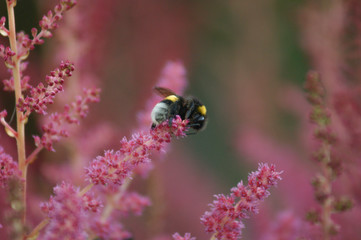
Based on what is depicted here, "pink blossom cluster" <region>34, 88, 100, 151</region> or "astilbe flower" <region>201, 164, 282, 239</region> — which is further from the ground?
"pink blossom cluster" <region>34, 88, 100, 151</region>

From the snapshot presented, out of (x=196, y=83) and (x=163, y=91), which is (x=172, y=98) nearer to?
(x=163, y=91)

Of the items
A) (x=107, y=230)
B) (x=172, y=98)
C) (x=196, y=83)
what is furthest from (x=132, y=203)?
(x=196, y=83)

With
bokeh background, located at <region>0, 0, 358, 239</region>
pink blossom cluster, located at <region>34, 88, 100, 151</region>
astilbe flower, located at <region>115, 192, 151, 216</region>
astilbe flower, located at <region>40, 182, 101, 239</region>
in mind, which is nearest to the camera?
astilbe flower, located at <region>40, 182, 101, 239</region>

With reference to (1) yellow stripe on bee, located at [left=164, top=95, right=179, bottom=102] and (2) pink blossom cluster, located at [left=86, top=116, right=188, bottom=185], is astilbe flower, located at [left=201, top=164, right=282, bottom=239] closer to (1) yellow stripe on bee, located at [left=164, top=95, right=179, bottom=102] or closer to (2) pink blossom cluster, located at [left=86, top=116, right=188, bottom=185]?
(2) pink blossom cluster, located at [left=86, top=116, right=188, bottom=185]

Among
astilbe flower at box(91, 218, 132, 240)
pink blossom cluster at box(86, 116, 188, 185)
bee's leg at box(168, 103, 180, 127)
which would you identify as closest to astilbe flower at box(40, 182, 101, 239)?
pink blossom cluster at box(86, 116, 188, 185)

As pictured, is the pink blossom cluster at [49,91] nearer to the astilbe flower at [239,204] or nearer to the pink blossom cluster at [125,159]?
the pink blossom cluster at [125,159]

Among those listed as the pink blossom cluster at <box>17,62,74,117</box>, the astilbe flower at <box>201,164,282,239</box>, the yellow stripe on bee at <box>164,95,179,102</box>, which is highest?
the yellow stripe on bee at <box>164,95,179,102</box>

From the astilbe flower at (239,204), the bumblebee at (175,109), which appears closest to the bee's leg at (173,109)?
the bumblebee at (175,109)

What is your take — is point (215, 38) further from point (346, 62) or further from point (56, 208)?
point (56, 208)
